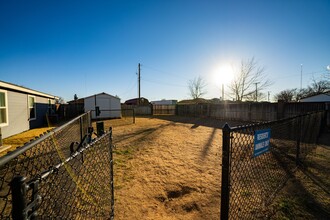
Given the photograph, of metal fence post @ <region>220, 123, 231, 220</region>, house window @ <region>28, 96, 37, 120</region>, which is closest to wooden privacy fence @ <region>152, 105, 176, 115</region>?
house window @ <region>28, 96, 37, 120</region>

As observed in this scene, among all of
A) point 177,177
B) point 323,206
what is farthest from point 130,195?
point 323,206

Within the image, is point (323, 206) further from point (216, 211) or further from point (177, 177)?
point (177, 177)

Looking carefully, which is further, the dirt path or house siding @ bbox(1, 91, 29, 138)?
house siding @ bbox(1, 91, 29, 138)

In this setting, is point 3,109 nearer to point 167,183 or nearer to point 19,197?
point 167,183

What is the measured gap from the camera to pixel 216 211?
8.08 ft

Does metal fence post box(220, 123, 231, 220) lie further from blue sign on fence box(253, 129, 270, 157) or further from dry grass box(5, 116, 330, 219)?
dry grass box(5, 116, 330, 219)

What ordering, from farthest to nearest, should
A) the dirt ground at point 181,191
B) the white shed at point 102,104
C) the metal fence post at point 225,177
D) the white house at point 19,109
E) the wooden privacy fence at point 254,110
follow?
the white shed at point 102,104 → the wooden privacy fence at point 254,110 → the white house at point 19,109 → the dirt ground at point 181,191 → the metal fence post at point 225,177

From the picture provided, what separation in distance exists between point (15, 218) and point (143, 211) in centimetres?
213

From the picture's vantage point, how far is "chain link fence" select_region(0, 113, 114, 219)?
0.77 metres

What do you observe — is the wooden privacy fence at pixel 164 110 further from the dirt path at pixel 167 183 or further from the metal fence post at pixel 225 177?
the metal fence post at pixel 225 177

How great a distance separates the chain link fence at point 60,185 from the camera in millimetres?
775

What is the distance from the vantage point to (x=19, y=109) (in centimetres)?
908

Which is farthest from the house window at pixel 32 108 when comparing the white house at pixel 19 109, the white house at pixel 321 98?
the white house at pixel 321 98

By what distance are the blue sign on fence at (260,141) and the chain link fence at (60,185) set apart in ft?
6.20
